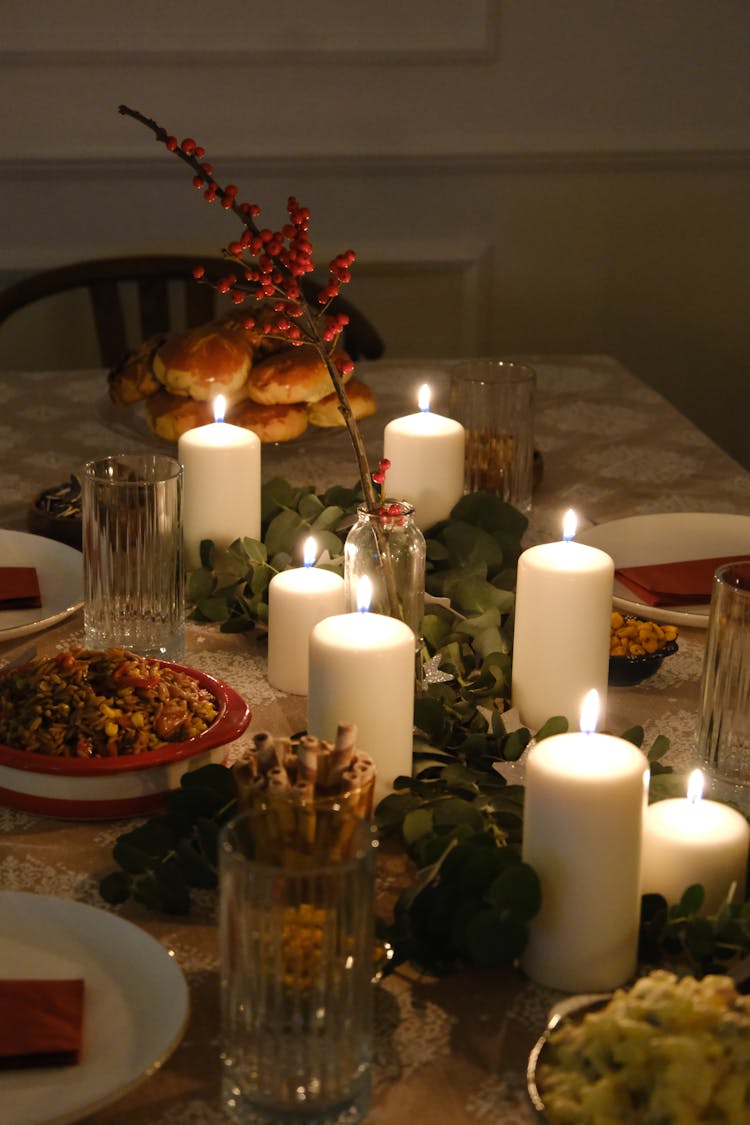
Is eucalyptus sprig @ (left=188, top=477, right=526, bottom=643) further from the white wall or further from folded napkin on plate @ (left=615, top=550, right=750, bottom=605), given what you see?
the white wall

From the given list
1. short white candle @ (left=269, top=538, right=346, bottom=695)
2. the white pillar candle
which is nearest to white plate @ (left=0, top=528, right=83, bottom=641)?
short white candle @ (left=269, top=538, right=346, bottom=695)

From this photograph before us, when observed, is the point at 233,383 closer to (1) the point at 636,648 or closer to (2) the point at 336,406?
(2) the point at 336,406

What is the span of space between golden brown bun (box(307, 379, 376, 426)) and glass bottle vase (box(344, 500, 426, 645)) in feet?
2.01

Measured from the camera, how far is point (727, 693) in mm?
1082

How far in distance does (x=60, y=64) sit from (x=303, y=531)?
5.71 feet

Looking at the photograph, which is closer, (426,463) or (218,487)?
(218,487)

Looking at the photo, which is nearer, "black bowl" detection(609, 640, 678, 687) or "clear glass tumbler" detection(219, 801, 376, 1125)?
"clear glass tumbler" detection(219, 801, 376, 1125)

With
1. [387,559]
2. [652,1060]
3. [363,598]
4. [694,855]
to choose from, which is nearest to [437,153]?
[387,559]

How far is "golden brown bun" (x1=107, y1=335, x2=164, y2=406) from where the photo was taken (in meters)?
1.84

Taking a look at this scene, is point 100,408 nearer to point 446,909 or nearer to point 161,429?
point 161,429

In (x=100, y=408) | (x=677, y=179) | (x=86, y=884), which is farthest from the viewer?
(x=677, y=179)

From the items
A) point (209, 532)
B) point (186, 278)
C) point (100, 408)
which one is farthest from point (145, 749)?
point (186, 278)

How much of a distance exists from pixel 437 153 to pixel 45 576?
179cm

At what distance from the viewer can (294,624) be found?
4.08 feet
